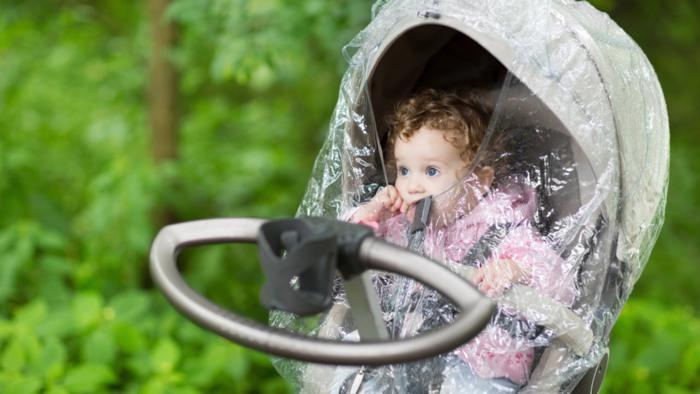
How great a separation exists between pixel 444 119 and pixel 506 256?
1.04 feet

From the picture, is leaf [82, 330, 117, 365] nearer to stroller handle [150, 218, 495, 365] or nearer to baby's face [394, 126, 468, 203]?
baby's face [394, 126, 468, 203]

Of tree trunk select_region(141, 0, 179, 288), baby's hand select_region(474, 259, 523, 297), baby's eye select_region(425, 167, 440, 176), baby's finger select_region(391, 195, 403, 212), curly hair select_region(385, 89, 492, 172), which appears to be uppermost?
curly hair select_region(385, 89, 492, 172)

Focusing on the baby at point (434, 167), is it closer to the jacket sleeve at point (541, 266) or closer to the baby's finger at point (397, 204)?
the baby's finger at point (397, 204)

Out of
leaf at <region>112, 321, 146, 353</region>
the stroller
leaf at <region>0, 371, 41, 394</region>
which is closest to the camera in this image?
the stroller

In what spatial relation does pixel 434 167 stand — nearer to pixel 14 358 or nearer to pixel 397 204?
pixel 397 204

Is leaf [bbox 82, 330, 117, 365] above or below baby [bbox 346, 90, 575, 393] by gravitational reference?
below

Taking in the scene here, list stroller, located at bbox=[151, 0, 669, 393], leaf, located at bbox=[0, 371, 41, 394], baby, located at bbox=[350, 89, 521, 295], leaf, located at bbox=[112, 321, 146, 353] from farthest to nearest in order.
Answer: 1. leaf, located at bbox=[112, 321, 146, 353]
2. leaf, located at bbox=[0, 371, 41, 394]
3. baby, located at bbox=[350, 89, 521, 295]
4. stroller, located at bbox=[151, 0, 669, 393]

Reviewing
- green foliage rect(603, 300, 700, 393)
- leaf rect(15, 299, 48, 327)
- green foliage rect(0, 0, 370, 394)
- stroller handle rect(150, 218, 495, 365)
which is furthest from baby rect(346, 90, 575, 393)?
green foliage rect(603, 300, 700, 393)

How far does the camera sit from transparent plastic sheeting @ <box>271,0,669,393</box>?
1669mm

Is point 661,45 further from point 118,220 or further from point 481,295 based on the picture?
point 481,295

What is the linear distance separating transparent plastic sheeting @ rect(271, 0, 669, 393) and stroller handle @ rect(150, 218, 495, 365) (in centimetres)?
40

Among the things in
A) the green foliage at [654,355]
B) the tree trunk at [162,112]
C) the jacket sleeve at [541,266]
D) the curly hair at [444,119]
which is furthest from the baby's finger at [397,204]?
the tree trunk at [162,112]

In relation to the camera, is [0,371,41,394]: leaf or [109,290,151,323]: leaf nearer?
[0,371,41,394]: leaf

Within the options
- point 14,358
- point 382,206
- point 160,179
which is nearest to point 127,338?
point 14,358
